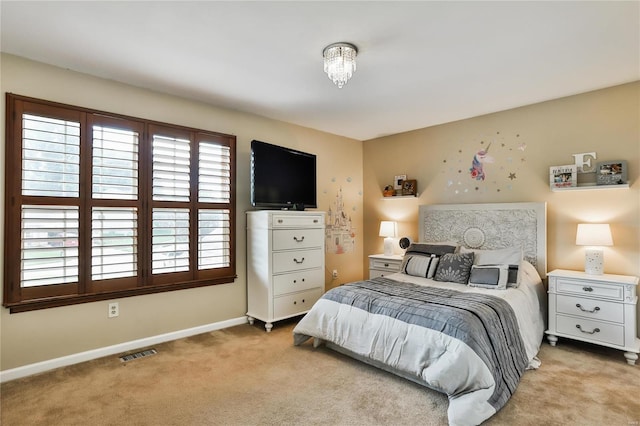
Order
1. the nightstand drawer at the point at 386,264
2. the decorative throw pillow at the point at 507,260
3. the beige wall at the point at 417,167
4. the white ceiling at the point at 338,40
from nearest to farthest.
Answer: the white ceiling at the point at 338,40
the beige wall at the point at 417,167
the decorative throw pillow at the point at 507,260
the nightstand drawer at the point at 386,264

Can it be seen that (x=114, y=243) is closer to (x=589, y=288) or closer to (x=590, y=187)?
(x=589, y=288)

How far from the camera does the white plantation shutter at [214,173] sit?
11.4ft

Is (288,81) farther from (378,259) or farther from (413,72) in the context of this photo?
(378,259)

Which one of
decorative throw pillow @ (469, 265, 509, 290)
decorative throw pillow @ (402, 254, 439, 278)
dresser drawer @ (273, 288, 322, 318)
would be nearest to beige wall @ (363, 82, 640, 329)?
decorative throw pillow @ (469, 265, 509, 290)

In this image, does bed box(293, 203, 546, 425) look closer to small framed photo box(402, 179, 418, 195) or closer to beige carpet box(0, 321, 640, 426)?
beige carpet box(0, 321, 640, 426)

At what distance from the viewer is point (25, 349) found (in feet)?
8.27

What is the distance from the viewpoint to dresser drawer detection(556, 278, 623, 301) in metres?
2.77

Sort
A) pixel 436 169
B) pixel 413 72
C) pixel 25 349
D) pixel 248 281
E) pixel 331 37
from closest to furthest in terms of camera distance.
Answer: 1. pixel 331 37
2. pixel 25 349
3. pixel 413 72
4. pixel 248 281
5. pixel 436 169

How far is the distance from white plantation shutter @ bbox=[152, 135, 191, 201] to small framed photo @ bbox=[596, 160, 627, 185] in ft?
13.0

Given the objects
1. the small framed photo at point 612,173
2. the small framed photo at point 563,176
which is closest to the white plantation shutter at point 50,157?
the small framed photo at point 563,176

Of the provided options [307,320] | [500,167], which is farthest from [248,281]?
[500,167]

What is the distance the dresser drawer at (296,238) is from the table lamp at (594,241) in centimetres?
256

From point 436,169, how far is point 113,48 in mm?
3668

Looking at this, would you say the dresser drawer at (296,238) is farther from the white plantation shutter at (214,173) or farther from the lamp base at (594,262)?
the lamp base at (594,262)
